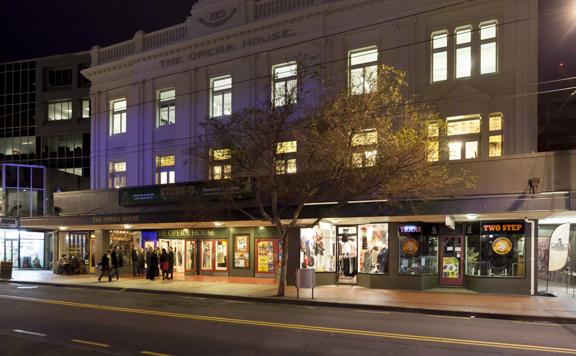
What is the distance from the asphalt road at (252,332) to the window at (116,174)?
51.6 ft

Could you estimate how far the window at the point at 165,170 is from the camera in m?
30.9

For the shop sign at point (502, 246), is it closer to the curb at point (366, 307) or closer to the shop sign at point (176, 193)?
the curb at point (366, 307)

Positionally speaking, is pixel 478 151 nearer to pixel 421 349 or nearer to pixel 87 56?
pixel 421 349

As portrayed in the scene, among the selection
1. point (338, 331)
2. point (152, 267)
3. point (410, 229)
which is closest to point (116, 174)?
point (152, 267)

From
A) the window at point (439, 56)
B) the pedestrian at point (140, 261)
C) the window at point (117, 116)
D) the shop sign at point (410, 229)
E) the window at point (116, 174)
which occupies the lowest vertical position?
the pedestrian at point (140, 261)

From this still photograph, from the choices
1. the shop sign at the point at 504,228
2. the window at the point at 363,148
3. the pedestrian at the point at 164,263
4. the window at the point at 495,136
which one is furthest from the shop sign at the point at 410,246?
the pedestrian at the point at 164,263

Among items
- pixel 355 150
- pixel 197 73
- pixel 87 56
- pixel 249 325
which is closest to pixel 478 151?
pixel 355 150

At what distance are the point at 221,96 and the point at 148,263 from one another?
386 inches

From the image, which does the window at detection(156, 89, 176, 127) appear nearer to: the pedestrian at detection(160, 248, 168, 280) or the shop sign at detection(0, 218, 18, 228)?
the pedestrian at detection(160, 248, 168, 280)

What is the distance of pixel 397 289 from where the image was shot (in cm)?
2312

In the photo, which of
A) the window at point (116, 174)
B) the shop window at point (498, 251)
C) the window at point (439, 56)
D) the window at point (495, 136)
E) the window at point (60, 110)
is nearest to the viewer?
the shop window at point (498, 251)

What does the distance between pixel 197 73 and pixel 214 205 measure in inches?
426

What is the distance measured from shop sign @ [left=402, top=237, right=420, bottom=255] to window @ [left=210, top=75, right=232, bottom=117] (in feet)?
39.4

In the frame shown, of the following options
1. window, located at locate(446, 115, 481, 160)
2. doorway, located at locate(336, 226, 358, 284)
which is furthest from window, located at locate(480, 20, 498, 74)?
doorway, located at locate(336, 226, 358, 284)
